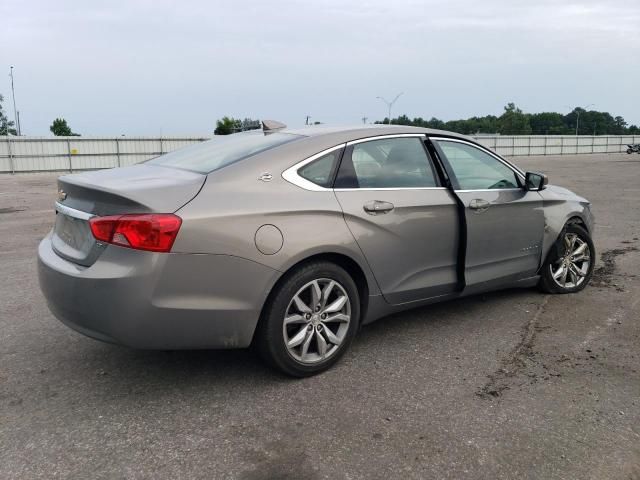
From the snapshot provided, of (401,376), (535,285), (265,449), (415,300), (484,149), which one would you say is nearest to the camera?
(265,449)

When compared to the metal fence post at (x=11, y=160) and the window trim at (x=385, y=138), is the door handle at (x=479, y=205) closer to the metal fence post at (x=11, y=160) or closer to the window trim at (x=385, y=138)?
the window trim at (x=385, y=138)

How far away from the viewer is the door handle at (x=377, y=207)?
3665mm

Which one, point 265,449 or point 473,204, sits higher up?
point 473,204

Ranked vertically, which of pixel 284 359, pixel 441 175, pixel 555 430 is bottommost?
pixel 555 430

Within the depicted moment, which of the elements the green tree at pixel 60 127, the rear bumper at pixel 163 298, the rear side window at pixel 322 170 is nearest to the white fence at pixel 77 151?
the rear side window at pixel 322 170

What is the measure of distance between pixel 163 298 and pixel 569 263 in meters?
3.83

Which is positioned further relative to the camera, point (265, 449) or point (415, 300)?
point (415, 300)

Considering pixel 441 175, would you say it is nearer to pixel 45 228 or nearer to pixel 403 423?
pixel 403 423

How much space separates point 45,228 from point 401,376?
7834mm

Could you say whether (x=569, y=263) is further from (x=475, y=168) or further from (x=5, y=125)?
(x=5, y=125)

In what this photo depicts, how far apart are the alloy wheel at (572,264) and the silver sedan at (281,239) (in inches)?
29.4

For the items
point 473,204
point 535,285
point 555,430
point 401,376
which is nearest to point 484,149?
point 473,204

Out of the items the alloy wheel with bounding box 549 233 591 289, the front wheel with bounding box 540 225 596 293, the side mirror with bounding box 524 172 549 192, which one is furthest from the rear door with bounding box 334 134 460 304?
the alloy wheel with bounding box 549 233 591 289

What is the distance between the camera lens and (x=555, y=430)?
2.90 m
